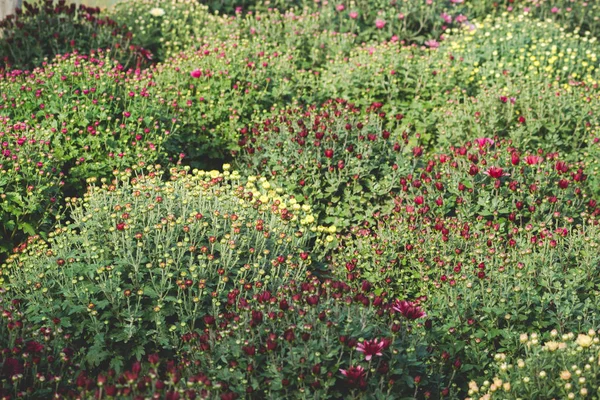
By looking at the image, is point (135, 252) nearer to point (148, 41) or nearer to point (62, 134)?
point (62, 134)

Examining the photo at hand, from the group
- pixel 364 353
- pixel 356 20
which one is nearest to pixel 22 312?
pixel 364 353

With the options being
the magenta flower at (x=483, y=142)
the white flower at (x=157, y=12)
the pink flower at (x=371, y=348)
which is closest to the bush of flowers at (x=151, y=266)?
the pink flower at (x=371, y=348)

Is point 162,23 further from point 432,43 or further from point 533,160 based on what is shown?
point 533,160

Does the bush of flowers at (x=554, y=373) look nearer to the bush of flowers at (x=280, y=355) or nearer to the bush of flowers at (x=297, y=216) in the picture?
the bush of flowers at (x=297, y=216)

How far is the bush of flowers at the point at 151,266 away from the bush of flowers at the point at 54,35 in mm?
3748

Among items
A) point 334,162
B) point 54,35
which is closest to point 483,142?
point 334,162

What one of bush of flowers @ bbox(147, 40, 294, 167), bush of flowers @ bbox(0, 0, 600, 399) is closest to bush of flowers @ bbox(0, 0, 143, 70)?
bush of flowers @ bbox(0, 0, 600, 399)

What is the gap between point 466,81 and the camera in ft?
25.7

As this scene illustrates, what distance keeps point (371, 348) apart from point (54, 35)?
620cm

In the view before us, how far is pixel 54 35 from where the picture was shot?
8.23m

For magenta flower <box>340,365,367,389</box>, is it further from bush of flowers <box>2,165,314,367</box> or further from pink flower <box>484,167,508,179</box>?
pink flower <box>484,167,508,179</box>

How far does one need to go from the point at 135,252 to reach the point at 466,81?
4603mm

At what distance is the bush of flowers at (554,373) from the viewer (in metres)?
3.54

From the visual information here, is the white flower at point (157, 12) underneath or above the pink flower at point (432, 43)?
above
